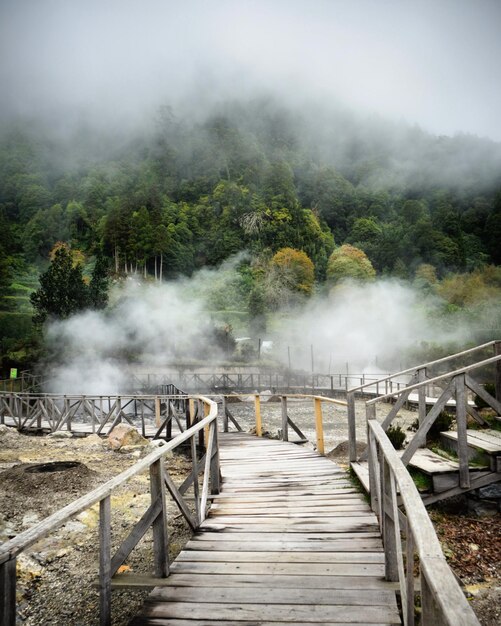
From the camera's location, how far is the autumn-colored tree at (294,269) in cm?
5788

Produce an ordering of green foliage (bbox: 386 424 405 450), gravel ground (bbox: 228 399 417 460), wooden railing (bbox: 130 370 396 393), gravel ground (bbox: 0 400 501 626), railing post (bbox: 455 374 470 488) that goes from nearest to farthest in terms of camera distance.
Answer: gravel ground (bbox: 0 400 501 626), railing post (bbox: 455 374 470 488), green foliage (bbox: 386 424 405 450), gravel ground (bbox: 228 399 417 460), wooden railing (bbox: 130 370 396 393)

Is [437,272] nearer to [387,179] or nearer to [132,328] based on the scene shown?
[387,179]

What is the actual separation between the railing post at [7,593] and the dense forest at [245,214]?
34.4 m

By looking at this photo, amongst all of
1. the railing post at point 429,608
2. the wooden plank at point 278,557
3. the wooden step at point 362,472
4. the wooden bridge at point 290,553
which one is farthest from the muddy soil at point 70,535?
the railing post at point 429,608

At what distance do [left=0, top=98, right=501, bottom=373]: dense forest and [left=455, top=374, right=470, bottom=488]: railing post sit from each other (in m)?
33.4

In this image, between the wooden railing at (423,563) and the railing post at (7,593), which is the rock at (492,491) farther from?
the railing post at (7,593)

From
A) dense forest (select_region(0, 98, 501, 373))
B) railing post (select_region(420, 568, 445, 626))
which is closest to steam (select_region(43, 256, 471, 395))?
→ dense forest (select_region(0, 98, 501, 373))

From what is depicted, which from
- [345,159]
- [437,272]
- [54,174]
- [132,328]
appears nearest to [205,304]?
[132,328]

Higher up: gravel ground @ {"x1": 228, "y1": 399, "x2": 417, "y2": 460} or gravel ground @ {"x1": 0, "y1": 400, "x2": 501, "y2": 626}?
gravel ground @ {"x1": 0, "y1": 400, "x2": 501, "y2": 626}

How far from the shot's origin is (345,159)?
116688 mm

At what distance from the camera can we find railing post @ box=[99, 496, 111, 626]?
7.11 ft

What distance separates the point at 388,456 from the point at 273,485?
288 centimetres

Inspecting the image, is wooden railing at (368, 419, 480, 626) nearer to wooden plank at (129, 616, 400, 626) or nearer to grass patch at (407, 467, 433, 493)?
wooden plank at (129, 616, 400, 626)

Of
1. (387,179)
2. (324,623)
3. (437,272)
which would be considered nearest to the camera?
(324,623)
